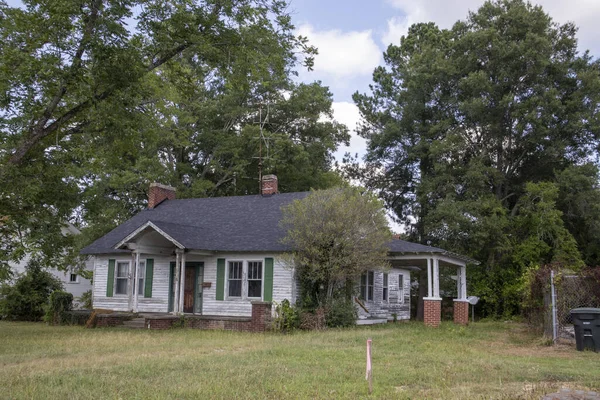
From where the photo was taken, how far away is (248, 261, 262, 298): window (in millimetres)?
20094

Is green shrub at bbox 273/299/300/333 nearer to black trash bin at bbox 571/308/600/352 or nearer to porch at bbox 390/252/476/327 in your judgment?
porch at bbox 390/252/476/327

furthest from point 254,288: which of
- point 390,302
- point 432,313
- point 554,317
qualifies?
point 554,317

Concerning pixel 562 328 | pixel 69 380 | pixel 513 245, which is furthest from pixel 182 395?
pixel 513 245

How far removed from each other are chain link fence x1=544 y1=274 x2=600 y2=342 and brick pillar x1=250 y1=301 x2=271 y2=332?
8.44m

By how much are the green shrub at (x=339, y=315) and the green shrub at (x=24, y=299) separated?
14802 millimetres

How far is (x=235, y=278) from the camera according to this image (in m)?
20.6

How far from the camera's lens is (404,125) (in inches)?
1276

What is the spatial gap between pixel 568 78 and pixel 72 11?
25.8 metres

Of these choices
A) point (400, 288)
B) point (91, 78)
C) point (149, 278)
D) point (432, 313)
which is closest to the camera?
point (91, 78)

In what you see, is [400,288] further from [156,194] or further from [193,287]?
[156,194]

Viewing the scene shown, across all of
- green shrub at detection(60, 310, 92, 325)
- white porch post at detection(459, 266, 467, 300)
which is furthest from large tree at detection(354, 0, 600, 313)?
green shrub at detection(60, 310, 92, 325)

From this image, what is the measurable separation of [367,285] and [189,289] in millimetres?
7411

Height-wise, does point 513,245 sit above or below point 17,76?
below

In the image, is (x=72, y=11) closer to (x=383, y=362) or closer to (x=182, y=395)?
(x=182, y=395)
